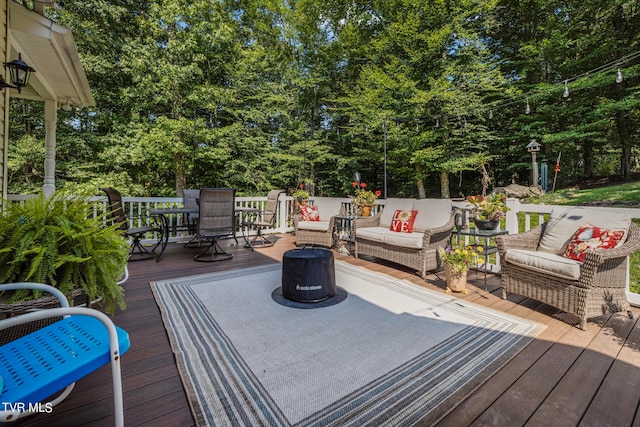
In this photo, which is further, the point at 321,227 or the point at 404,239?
the point at 321,227

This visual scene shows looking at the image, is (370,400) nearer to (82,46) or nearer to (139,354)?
(139,354)

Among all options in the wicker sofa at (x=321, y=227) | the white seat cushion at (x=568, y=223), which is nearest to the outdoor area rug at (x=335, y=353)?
the white seat cushion at (x=568, y=223)

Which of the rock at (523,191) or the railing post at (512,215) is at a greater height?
the rock at (523,191)

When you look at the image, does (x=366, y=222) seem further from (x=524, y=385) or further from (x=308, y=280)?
(x=524, y=385)

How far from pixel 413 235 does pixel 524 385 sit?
7.49 ft

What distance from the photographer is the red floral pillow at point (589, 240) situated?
239cm

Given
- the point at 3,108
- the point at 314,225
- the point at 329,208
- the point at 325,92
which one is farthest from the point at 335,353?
the point at 325,92

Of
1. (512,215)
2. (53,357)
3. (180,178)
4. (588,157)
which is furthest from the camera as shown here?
(588,157)

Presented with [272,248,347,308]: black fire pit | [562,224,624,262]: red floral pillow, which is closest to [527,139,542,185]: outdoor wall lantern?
[562,224,624,262]: red floral pillow

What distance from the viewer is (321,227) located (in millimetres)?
4961

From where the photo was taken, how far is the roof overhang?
10.6ft

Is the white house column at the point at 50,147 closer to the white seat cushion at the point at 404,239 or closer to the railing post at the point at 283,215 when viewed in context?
the railing post at the point at 283,215

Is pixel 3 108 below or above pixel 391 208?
above

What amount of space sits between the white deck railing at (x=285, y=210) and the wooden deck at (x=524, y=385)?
3.07 ft
